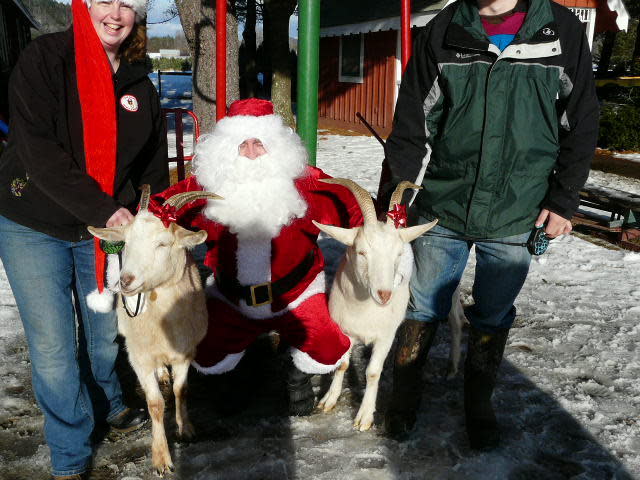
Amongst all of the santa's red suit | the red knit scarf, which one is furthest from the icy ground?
the red knit scarf

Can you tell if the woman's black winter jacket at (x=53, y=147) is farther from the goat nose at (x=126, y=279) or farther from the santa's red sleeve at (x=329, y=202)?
the santa's red sleeve at (x=329, y=202)

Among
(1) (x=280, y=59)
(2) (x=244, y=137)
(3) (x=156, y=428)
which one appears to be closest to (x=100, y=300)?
(3) (x=156, y=428)

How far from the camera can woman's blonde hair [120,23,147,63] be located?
2.78 m

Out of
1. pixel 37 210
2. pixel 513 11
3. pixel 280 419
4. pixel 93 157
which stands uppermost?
pixel 513 11

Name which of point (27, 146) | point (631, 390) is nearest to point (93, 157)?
point (27, 146)

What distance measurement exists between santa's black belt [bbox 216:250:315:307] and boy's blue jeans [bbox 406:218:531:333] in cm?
74

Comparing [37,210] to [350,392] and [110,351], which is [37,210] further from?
[350,392]

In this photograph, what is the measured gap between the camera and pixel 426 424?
3.34m

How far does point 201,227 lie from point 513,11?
2115 millimetres

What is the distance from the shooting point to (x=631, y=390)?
143 inches

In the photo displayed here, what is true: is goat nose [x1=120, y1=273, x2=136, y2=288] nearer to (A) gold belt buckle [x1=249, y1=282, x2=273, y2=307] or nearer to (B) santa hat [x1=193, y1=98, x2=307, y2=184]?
(A) gold belt buckle [x1=249, y1=282, x2=273, y2=307]

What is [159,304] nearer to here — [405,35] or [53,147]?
[53,147]

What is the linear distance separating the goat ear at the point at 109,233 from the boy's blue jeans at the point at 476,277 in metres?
1.55

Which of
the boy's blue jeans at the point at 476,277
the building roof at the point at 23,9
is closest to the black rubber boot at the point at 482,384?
the boy's blue jeans at the point at 476,277
